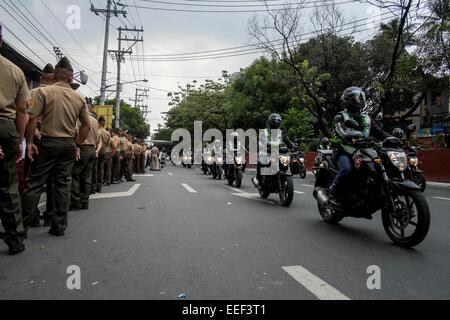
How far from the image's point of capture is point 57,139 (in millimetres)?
5293

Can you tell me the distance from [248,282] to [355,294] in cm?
83

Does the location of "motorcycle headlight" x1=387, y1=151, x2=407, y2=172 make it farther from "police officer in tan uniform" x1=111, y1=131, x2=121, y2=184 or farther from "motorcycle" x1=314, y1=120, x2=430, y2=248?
"police officer in tan uniform" x1=111, y1=131, x2=121, y2=184

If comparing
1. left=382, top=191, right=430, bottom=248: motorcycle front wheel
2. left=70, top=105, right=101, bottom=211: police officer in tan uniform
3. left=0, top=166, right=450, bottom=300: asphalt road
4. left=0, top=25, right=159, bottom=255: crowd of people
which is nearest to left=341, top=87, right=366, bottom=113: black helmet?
left=382, top=191, right=430, bottom=248: motorcycle front wheel

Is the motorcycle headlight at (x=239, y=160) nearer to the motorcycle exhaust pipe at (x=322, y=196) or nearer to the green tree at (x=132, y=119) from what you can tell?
the motorcycle exhaust pipe at (x=322, y=196)

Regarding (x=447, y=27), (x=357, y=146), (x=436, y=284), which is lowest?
(x=436, y=284)

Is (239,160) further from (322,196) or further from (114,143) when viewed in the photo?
(322,196)

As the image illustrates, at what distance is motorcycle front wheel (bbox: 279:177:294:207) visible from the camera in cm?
830

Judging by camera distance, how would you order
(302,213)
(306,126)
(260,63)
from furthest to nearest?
(260,63)
(306,126)
(302,213)

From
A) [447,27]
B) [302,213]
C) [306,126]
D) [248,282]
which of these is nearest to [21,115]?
[248,282]

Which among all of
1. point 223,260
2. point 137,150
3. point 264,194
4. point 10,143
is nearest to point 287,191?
point 264,194

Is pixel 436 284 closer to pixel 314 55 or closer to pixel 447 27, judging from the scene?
pixel 447 27

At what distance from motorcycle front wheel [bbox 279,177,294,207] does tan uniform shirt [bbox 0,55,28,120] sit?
5.25 meters

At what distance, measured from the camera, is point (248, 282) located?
3.51 m

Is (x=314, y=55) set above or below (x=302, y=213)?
above
